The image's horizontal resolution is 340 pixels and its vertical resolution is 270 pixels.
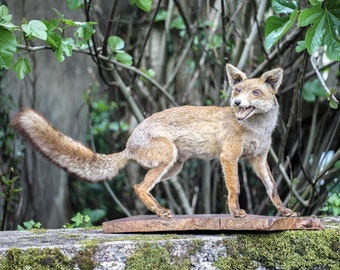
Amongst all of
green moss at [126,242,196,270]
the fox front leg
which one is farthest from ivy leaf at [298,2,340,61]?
green moss at [126,242,196,270]

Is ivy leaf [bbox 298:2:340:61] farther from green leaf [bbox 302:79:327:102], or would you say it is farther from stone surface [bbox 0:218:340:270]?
green leaf [bbox 302:79:327:102]

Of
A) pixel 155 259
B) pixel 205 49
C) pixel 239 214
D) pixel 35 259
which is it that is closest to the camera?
pixel 35 259

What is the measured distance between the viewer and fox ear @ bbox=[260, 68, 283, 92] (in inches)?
148

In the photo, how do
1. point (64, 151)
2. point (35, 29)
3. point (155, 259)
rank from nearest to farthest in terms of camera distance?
point (155, 259), point (35, 29), point (64, 151)

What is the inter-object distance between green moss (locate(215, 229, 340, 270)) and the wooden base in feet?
0.18

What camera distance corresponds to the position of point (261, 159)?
3916 millimetres

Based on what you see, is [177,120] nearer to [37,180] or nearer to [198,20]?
[198,20]

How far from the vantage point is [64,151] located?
12.7 feet

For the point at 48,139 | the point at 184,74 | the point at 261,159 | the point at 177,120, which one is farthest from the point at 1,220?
the point at 184,74

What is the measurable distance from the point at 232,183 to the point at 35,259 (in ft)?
4.43

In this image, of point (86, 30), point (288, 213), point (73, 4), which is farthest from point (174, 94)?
point (288, 213)

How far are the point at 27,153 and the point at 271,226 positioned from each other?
4776 mm

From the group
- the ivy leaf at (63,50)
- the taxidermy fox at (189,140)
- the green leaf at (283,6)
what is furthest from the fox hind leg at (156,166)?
the green leaf at (283,6)

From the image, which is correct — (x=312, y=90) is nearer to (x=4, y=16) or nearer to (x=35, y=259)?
(x=4, y=16)
